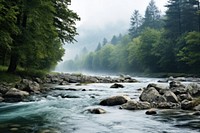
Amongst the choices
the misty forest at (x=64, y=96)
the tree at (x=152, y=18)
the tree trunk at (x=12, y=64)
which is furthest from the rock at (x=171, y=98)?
the tree at (x=152, y=18)

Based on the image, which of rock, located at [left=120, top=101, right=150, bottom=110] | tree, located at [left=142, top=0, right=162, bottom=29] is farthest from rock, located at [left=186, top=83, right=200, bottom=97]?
tree, located at [left=142, top=0, right=162, bottom=29]

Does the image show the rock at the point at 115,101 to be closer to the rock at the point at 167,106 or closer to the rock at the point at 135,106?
the rock at the point at 135,106

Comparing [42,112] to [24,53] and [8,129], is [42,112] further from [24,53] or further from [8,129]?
[24,53]

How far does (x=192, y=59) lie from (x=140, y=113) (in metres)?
45.3

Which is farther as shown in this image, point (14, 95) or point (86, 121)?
point (14, 95)

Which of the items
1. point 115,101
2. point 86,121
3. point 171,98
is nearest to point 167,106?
point 171,98

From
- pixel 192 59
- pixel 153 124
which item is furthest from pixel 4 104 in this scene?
pixel 192 59

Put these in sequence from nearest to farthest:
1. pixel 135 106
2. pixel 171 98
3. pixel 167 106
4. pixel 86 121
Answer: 1. pixel 86 121
2. pixel 135 106
3. pixel 167 106
4. pixel 171 98

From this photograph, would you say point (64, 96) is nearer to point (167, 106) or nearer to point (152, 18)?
point (167, 106)

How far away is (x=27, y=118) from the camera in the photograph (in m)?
13.1

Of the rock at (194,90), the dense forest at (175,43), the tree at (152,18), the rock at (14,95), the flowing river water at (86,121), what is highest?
the tree at (152,18)

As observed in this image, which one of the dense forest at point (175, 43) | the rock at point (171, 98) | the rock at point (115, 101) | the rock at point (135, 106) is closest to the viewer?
the rock at point (135, 106)

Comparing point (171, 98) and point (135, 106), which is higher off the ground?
point (171, 98)

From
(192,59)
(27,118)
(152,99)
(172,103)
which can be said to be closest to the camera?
(27,118)
